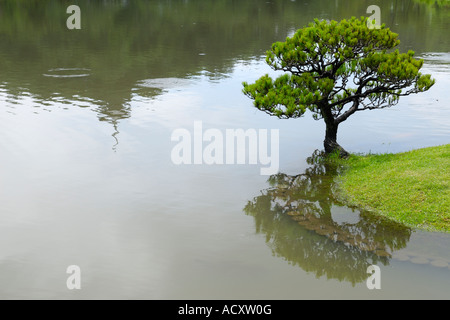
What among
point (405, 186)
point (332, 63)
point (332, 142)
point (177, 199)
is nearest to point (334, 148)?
point (332, 142)

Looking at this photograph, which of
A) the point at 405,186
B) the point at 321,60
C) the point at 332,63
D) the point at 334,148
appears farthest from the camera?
the point at 334,148

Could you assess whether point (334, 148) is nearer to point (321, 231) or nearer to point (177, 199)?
point (321, 231)

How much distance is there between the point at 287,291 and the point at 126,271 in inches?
189

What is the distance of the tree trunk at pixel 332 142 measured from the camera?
2519 centimetres

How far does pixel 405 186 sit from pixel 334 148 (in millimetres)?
5740

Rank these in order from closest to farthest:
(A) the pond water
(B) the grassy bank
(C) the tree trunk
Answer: (A) the pond water < (B) the grassy bank < (C) the tree trunk

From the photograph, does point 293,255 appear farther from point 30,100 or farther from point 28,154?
point 30,100

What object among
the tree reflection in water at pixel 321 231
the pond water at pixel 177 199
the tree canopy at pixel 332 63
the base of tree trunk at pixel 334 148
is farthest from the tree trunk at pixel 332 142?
the tree reflection in water at pixel 321 231

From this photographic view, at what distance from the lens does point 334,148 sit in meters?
25.4

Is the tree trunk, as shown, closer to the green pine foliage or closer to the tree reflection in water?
the green pine foliage

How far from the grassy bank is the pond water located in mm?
680

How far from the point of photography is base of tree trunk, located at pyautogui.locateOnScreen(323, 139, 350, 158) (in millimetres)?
25234

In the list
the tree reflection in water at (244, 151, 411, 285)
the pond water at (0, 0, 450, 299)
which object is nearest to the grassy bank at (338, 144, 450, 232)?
the tree reflection in water at (244, 151, 411, 285)
